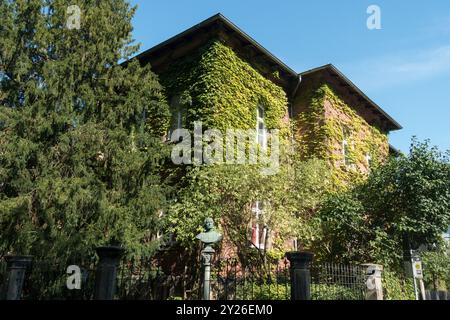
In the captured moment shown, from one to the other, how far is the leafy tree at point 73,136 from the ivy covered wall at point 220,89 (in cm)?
208

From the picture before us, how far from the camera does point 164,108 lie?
14.8m

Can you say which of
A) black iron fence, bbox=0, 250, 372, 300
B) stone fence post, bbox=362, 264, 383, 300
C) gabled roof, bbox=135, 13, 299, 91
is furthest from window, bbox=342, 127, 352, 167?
stone fence post, bbox=362, 264, 383, 300

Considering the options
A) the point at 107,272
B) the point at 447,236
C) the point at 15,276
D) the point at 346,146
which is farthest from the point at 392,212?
the point at 15,276

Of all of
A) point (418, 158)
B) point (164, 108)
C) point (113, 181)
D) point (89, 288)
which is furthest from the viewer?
point (164, 108)

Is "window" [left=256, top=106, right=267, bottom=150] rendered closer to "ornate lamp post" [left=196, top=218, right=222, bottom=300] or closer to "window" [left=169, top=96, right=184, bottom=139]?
"window" [left=169, top=96, right=184, bottom=139]

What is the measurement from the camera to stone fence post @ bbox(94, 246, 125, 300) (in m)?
6.98

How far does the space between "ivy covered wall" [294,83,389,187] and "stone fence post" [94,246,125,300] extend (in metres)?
10.9

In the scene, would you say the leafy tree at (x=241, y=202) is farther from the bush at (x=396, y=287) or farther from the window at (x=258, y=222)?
the bush at (x=396, y=287)

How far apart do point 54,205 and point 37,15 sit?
540 cm

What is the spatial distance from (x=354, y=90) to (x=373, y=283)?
39.6 ft

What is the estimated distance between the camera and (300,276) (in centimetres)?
728
